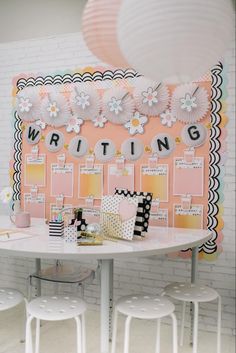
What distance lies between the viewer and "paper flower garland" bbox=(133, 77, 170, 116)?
304 cm

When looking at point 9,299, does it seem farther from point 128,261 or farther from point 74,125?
point 74,125

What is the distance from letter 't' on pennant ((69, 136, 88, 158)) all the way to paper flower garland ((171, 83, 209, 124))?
791 millimetres

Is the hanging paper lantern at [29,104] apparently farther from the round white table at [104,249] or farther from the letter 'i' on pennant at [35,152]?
the round white table at [104,249]

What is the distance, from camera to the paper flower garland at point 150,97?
9.98 ft

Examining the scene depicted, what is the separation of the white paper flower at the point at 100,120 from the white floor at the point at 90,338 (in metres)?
1.55

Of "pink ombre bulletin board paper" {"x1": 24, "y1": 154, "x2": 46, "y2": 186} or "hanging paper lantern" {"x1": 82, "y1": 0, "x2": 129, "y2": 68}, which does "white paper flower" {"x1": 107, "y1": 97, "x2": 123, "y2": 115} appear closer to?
"pink ombre bulletin board paper" {"x1": 24, "y1": 154, "x2": 46, "y2": 186}

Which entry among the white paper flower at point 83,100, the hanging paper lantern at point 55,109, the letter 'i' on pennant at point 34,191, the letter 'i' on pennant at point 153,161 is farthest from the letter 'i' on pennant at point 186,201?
the letter 'i' on pennant at point 34,191

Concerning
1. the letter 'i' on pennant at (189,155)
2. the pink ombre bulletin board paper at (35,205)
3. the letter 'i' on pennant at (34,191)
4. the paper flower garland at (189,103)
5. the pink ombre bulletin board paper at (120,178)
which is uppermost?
the paper flower garland at (189,103)

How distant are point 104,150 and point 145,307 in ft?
4.93

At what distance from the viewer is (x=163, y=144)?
3.08 meters

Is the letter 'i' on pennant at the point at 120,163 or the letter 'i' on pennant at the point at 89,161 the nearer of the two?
the letter 'i' on pennant at the point at 120,163

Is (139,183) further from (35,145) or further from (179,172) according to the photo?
(35,145)

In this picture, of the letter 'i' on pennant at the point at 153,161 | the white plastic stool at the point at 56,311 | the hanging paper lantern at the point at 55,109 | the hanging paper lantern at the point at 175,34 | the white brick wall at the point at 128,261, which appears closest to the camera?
the hanging paper lantern at the point at 175,34

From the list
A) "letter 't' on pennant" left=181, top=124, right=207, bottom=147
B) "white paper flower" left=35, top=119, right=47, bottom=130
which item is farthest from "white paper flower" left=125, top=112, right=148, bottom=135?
"white paper flower" left=35, top=119, right=47, bottom=130
